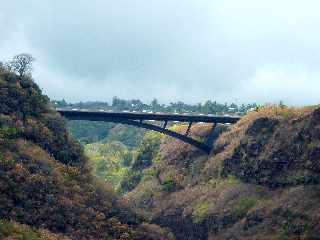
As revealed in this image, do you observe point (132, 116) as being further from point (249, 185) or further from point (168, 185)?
point (249, 185)

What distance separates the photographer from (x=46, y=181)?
237 ft

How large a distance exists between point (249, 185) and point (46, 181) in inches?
1326

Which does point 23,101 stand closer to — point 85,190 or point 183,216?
point 85,190

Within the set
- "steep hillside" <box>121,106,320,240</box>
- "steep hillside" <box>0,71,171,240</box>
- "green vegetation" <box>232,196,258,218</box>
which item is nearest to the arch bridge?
"steep hillside" <box>121,106,320,240</box>

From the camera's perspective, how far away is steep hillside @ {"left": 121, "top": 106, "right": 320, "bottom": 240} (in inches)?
2982

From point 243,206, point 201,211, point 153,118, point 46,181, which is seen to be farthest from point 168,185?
point 46,181

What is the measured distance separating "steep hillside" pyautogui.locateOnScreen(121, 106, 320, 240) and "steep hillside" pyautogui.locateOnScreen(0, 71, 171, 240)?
301 inches

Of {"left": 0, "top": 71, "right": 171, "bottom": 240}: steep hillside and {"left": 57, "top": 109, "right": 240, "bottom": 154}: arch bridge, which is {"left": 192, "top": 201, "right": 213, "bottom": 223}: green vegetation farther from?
{"left": 57, "top": 109, "right": 240, "bottom": 154}: arch bridge

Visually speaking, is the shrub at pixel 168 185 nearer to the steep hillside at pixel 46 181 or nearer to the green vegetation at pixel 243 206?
the green vegetation at pixel 243 206

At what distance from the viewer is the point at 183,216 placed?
94.8 m

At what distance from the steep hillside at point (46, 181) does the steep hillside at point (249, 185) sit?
7636 millimetres

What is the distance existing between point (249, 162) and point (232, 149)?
731cm

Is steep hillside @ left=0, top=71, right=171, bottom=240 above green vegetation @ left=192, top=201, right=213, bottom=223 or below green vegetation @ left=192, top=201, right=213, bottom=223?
above

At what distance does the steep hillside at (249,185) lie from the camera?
7575 centimetres
